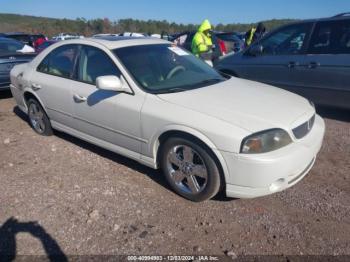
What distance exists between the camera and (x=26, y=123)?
6051 millimetres

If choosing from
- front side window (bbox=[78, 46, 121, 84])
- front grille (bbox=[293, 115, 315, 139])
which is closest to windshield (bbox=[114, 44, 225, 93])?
front side window (bbox=[78, 46, 121, 84])

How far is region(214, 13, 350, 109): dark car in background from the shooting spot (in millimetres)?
5238

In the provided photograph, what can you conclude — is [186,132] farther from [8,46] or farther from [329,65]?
[8,46]

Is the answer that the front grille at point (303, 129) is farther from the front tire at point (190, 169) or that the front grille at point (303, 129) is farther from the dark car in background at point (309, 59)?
the dark car in background at point (309, 59)

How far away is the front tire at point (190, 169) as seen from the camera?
312 cm

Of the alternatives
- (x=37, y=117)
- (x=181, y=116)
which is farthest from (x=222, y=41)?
(x=181, y=116)

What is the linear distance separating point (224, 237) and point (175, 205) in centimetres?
65

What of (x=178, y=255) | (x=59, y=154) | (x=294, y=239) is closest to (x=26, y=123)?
(x=59, y=154)

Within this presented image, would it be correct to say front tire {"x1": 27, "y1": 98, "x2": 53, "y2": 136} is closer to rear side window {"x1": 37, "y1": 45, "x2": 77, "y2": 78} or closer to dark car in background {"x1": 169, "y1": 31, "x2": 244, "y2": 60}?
rear side window {"x1": 37, "y1": 45, "x2": 77, "y2": 78}

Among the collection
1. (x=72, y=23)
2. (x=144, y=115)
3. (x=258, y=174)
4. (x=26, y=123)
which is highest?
(x=144, y=115)

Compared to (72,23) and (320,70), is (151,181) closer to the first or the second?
(320,70)

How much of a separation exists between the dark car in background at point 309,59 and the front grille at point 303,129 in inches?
87.0

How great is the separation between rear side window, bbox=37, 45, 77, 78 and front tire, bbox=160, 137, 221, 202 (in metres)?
1.84

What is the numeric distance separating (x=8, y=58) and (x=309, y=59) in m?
6.20
